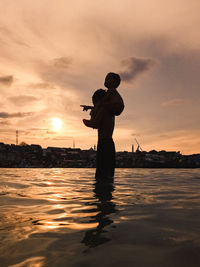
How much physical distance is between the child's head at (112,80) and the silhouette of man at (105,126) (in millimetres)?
29

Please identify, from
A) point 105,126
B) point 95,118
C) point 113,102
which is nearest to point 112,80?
point 113,102

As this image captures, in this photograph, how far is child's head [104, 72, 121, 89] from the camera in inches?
279

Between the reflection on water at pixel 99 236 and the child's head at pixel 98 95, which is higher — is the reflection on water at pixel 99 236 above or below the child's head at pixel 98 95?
below

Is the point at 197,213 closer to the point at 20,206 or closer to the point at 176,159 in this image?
the point at 20,206

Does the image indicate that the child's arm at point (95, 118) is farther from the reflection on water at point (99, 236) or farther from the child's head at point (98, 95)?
the reflection on water at point (99, 236)

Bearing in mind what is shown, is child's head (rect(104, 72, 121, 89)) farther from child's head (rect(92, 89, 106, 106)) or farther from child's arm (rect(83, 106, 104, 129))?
child's arm (rect(83, 106, 104, 129))

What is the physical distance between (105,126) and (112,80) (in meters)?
1.35

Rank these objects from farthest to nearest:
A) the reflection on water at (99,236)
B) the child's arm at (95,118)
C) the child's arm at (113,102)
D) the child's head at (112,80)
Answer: the child's head at (112,80) < the child's arm at (95,118) < the child's arm at (113,102) < the reflection on water at (99,236)

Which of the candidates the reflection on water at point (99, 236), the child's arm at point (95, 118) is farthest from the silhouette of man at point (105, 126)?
the reflection on water at point (99, 236)

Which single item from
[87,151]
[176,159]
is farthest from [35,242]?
[176,159]

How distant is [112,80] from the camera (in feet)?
23.3

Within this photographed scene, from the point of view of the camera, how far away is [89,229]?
1.93m

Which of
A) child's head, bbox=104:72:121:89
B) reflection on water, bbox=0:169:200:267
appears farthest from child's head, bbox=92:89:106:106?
reflection on water, bbox=0:169:200:267

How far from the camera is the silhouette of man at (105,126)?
6789 millimetres
